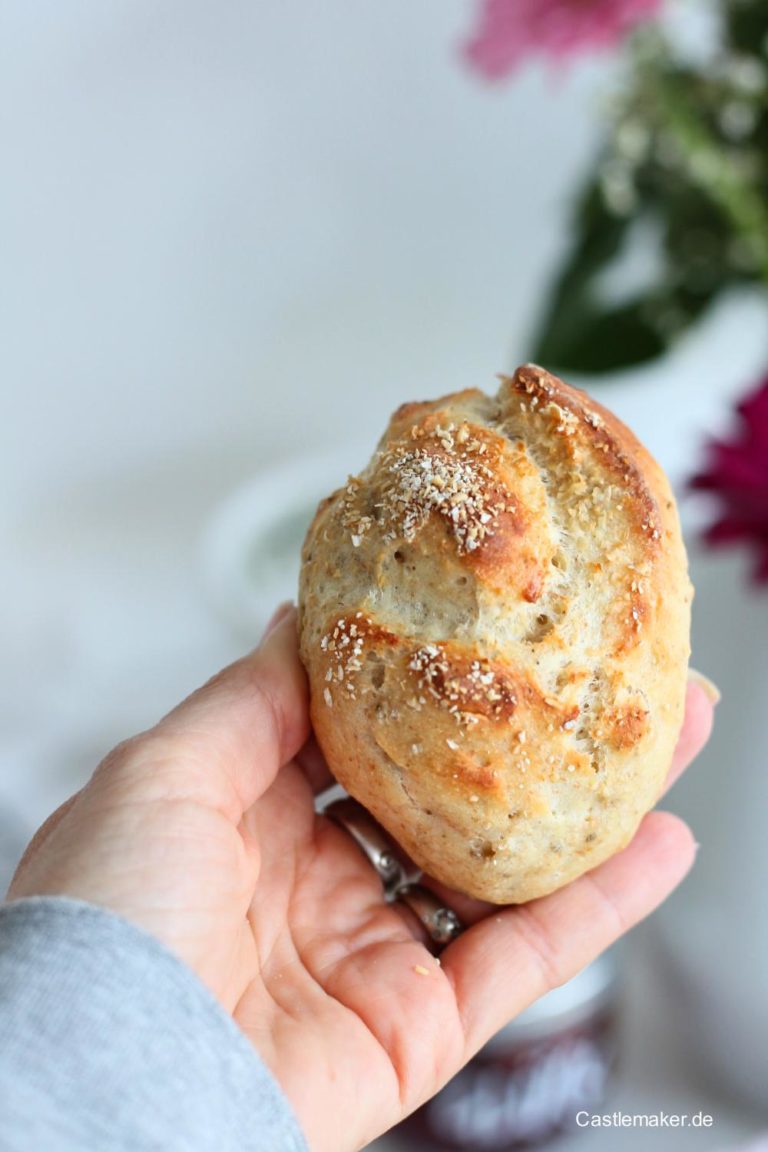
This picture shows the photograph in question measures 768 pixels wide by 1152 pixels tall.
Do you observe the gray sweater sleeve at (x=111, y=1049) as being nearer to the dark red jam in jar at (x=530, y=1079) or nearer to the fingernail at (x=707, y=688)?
the dark red jam in jar at (x=530, y=1079)

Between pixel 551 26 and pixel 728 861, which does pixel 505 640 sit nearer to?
pixel 728 861

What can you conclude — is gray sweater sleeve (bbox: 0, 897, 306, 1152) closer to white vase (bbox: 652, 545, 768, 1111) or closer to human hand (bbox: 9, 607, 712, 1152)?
human hand (bbox: 9, 607, 712, 1152)

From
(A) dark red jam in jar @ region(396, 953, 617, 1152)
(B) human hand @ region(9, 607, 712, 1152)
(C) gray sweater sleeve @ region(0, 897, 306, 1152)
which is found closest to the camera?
(C) gray sweater sleeve @ region(0, 897, 306, 1152)

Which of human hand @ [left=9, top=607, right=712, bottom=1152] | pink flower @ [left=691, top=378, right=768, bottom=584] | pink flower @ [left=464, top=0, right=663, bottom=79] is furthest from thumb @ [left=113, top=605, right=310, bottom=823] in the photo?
pink flower @ [left=464, top=0, right=663, bottom=79]

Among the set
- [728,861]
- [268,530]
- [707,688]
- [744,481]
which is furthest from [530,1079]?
[268,530]

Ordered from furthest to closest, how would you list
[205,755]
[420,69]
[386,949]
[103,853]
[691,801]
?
1. [420,69]
2. [691,801]
3. [386,949]
4. [205,755]
5. [103,853]

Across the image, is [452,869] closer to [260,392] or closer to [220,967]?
[220,967]

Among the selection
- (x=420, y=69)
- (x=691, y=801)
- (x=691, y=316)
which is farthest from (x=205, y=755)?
(x=420, y=69)
